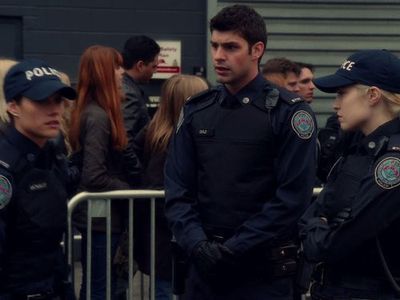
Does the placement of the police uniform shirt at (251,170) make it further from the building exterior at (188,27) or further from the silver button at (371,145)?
the building exterior at (188,27)

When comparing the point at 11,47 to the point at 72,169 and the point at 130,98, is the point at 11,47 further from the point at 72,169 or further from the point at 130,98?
the point at 72,169

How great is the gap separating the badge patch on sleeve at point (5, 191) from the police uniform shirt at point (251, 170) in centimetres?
81

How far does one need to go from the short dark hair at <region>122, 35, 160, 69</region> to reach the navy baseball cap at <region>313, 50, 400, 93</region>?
2.91 m

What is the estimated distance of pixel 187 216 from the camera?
13.8 feet

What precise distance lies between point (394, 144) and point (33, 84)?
1514 millimetres

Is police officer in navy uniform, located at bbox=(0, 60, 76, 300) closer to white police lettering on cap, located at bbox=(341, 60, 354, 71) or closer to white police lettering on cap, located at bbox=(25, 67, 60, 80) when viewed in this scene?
white police lettering on cap, located at bbox=(25, 67, 60, 80)

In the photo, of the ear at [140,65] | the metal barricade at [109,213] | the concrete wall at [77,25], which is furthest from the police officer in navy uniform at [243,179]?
the concrete wall at [77,25]

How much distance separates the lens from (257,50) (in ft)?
14.0

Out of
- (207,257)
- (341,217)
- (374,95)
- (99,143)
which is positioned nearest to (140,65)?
(99,143)

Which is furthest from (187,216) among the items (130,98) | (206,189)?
(130,98)

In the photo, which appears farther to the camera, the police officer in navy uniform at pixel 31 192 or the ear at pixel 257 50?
the ear at pixel 257 50

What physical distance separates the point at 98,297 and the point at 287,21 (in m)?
4.71

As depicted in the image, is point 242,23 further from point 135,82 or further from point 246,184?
point 135,82

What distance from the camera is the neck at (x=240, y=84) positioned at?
13.9 ft
